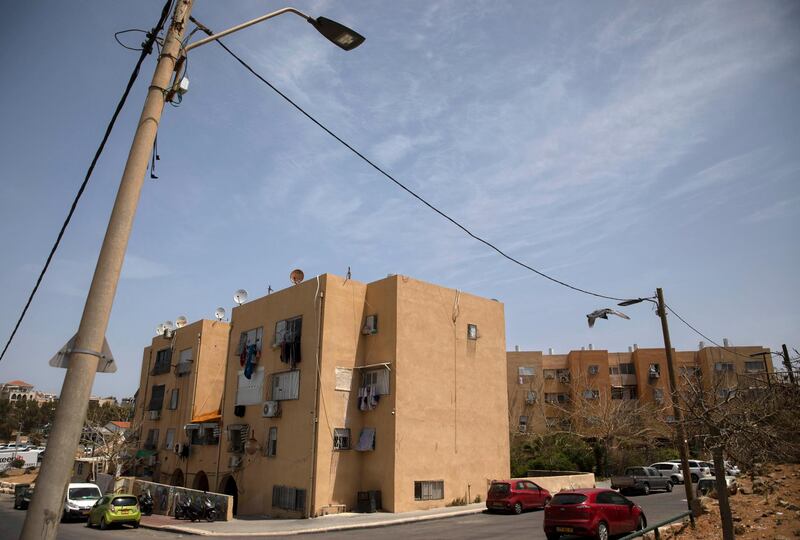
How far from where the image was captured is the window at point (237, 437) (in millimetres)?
29919

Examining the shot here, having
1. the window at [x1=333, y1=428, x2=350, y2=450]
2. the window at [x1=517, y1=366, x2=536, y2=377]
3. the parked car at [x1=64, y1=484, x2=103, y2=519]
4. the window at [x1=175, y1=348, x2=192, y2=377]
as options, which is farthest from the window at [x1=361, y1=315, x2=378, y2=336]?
the window at [x1=517, y1=366, x2=536, y2=377]

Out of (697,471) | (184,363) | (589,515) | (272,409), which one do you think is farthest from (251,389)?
(697,471)

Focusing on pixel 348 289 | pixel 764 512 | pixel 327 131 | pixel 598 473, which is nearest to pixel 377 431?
pixel 348 289

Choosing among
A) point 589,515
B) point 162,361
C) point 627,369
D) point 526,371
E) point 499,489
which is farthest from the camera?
point 627,369

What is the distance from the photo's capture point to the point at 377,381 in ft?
89.7

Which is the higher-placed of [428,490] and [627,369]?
[627,369]

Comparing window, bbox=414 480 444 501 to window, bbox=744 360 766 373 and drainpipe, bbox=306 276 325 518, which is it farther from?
window, bbox=744 360 766 373

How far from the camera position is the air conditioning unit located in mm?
27781

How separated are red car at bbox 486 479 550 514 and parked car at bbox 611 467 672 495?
9035 mm

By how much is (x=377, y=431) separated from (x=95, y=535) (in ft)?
40.0

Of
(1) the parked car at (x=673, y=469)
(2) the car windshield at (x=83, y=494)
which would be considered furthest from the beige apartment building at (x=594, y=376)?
(2) the car windshield at (x=83, y=494)

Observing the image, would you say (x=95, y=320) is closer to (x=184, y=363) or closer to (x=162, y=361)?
(x=184, y=363)

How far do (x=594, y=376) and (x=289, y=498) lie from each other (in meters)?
47.7

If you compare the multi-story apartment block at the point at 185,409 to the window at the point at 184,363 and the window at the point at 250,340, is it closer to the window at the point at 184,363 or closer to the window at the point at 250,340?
the window at the point at 184,363
